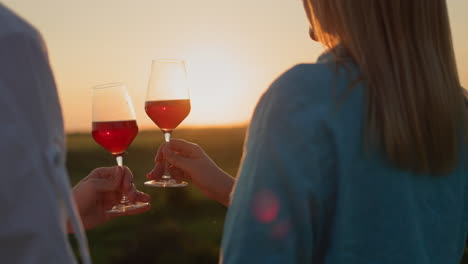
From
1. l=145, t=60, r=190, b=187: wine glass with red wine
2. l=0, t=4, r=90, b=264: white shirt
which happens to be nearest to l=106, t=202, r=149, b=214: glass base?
l=145, t=60, r=190, b=187: wine glass with red wine

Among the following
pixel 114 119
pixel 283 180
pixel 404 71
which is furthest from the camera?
pixel 114 119

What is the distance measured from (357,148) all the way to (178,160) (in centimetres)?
131

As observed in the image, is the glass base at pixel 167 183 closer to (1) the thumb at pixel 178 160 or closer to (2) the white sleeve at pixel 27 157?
(1) the thumb at pixel 178 160

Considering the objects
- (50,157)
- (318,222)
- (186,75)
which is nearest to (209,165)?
(186,75)

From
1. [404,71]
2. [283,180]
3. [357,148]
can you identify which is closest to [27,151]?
[283,180]

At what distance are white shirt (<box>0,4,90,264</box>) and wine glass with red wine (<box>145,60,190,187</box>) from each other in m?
2.14

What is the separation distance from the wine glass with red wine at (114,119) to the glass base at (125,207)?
33cm

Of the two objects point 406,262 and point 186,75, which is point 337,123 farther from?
point 186,75

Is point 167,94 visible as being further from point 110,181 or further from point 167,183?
point 110,181

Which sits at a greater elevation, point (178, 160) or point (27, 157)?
point (27, 157)

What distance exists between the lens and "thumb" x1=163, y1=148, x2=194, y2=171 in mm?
2539

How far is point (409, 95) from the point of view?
1428 mm

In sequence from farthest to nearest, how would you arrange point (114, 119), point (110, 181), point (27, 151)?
point (114, 119) < point (110, 181) < point (27, 151)

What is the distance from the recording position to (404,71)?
1.44m
